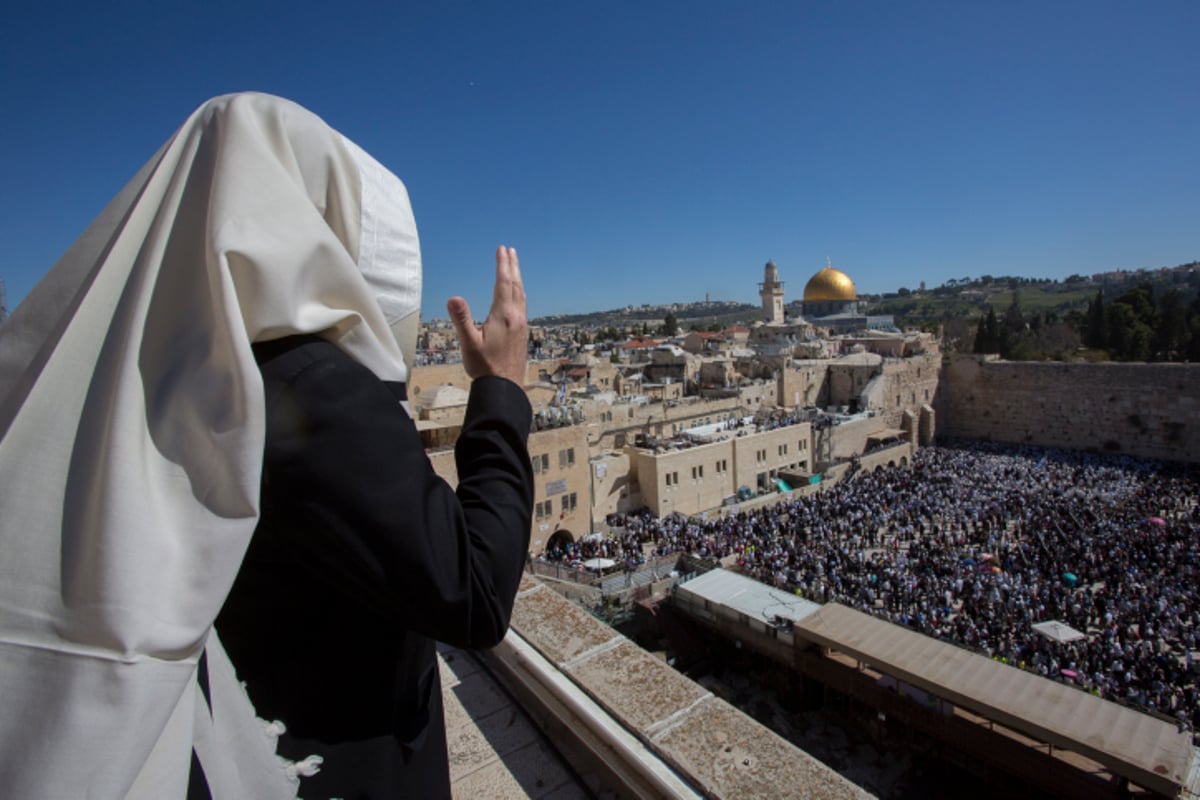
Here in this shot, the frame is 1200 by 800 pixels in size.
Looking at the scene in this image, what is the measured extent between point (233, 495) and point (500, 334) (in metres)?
0.57

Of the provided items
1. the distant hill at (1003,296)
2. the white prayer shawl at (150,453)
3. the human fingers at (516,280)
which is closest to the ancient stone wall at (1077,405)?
the human fingers at (516,280)

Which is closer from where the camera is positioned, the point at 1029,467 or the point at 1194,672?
the point at 1194,672

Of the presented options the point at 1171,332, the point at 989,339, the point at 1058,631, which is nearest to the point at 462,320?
the point at 1058,631

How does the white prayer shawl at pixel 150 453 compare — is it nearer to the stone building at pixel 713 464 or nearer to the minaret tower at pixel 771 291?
the stone building at pixel 713 464

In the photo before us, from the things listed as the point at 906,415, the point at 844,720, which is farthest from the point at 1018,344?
the point at 844,720

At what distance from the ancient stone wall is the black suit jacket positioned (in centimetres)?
3546

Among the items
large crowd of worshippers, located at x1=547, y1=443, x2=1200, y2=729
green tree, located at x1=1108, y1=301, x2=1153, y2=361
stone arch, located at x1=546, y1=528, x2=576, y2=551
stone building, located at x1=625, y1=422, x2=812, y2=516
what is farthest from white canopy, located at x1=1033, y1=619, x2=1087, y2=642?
green tree, located at x1=1108, y1=301, x2=1153, y2=361

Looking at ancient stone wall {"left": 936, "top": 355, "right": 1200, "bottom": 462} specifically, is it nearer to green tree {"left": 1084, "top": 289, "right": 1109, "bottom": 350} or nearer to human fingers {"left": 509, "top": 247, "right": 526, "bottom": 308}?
green tree {"left": 1084, "top": 289, "right": 1109, "bottom": 350}

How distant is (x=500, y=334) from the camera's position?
1.17 meters

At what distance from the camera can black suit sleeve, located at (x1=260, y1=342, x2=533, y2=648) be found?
0.75 meters

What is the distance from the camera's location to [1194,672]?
429 inches

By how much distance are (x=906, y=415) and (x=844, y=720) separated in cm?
2255

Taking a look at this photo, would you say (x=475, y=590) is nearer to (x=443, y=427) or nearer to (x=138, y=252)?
(x=138, y=252)

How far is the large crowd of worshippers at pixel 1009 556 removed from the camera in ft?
38.6
